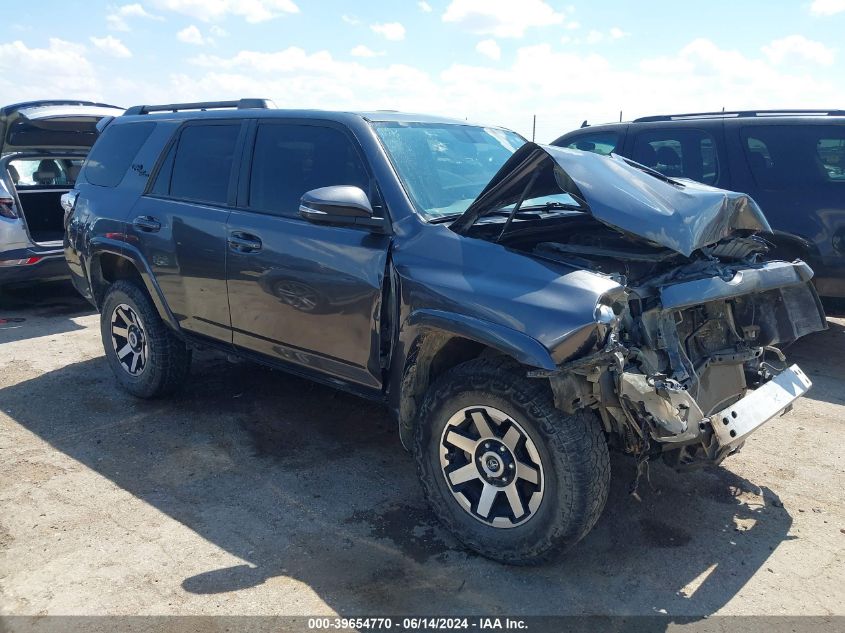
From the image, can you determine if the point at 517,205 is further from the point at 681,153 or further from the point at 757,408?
the point at 681,153

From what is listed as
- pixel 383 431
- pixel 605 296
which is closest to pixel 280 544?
pixel 383 431

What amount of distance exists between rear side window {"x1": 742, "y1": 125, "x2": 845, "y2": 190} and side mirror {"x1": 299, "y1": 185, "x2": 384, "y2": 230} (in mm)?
4000

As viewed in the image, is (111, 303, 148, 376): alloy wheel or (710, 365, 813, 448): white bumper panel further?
(111, 303, 148, 376): alloy wheel

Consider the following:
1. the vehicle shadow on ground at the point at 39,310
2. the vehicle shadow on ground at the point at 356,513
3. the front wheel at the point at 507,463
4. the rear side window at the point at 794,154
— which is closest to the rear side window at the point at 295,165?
the front wheel at the point at 507,463

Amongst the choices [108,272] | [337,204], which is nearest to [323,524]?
[337,204]

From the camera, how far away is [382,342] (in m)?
3.51

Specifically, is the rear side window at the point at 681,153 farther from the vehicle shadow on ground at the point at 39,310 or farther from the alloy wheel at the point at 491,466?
the vehicle shadow on ground at the point at 39,310

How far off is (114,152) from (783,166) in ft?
17.4

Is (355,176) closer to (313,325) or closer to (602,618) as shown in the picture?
(313,325)

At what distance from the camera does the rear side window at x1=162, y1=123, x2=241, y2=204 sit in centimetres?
436

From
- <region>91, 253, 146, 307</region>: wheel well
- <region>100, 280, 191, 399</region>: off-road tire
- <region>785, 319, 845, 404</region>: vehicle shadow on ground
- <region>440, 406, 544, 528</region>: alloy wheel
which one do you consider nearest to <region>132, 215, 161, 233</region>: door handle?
<region>91, 253, 146, 307</region>: wheel well

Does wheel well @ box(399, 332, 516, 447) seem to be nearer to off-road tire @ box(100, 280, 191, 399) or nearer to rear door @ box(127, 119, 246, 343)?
rear door @ box(127, 119, 246, 343)

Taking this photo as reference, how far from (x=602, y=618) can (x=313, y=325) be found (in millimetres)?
1990

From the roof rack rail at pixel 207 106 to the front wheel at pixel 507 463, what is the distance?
7.97ft
